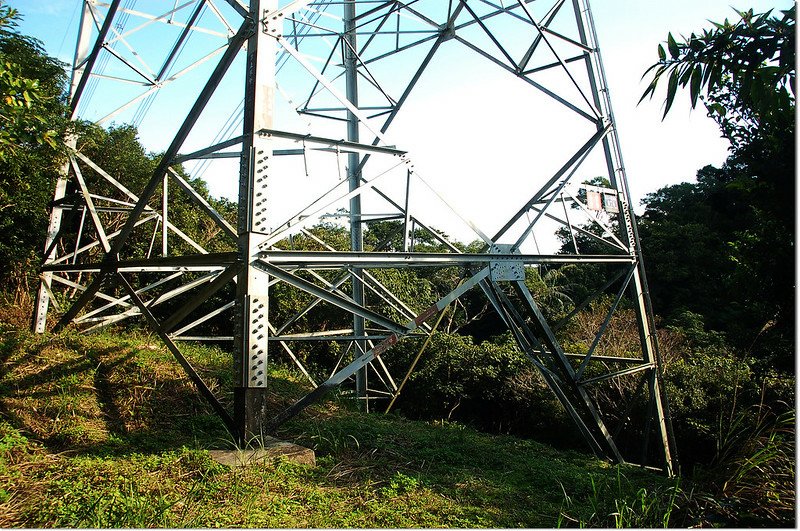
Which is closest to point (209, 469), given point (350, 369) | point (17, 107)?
point (350, 369)

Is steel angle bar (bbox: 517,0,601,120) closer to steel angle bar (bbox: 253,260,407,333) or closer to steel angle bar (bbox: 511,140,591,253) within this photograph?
steel angle bar (bbox: 511,140,591,253)

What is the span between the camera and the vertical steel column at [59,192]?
8949 millimetres

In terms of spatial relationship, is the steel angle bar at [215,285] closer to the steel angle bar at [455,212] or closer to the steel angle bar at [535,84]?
the steel angle bar at [455,212]

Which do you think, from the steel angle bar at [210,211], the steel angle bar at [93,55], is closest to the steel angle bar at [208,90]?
the steel angle bar at [210,211]

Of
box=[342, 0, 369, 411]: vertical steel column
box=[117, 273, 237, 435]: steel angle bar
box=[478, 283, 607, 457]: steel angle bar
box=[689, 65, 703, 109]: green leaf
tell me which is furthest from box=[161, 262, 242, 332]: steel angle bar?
box=[342, 0, 369, 411]: vertical steel column

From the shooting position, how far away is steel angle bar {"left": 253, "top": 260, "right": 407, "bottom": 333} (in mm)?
5468

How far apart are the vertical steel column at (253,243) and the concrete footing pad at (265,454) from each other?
0.55 feet

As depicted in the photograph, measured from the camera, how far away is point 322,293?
5742 millimetres

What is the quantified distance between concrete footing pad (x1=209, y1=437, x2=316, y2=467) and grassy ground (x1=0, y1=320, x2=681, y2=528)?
0.12 metres

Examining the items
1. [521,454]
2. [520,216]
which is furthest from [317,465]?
[520,216]

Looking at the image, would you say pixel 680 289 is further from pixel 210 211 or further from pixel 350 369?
pixel 210 211

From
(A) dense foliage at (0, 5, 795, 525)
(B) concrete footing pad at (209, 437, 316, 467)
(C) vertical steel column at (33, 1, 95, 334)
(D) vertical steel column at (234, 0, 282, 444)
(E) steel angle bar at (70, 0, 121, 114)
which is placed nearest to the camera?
(A) dense foliage at (0, 5, 795, 525)

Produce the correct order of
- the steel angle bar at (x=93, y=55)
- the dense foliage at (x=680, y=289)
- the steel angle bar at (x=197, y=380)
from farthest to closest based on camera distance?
the steel angle bar at (x=93, y=55) → the steel angle bar at (x=197, y=380) → the dense foliage at (x=680, y=289)

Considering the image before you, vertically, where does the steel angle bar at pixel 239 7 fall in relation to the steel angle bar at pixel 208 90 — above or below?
above
